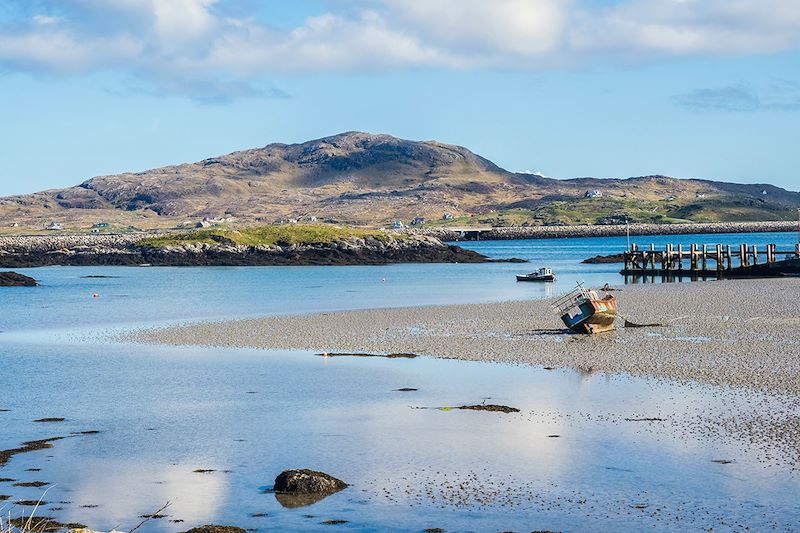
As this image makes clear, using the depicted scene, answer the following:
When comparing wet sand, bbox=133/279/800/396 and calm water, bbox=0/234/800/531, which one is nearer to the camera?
calm water, bbox=0/234/800/531

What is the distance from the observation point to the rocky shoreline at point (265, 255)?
119 m

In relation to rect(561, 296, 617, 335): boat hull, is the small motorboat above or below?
below

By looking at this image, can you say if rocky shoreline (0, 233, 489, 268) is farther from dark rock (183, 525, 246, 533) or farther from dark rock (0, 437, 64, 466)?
dark rock (183, 525, 246, 533)

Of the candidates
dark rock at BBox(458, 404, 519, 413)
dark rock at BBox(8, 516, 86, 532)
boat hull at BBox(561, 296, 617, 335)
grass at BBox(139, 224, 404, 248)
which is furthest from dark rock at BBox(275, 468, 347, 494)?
grass at BBox(139, 224, 404, 248)

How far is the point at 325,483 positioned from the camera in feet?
60.0

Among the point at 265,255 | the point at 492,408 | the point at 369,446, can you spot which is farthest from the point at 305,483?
the point at 265,255

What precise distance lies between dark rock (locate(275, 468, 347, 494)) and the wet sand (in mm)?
12756

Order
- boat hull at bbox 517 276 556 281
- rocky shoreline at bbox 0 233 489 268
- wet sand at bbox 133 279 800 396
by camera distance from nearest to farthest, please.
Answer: wet sand at bbox 133 279 800 396
boat hull at bbox 517 276 556 281
rocky shoreline at bbox 0 233 489 268

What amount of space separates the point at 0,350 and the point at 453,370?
62.8 ft

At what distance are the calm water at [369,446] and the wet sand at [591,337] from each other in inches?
90.9

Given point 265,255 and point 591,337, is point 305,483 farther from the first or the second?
point 265,255

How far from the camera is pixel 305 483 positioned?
59.7 feet

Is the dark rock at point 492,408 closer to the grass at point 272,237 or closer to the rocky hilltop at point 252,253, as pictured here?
the rocky hilltop at point 252,253

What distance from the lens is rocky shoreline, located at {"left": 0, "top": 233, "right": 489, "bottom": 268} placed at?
389 feet
